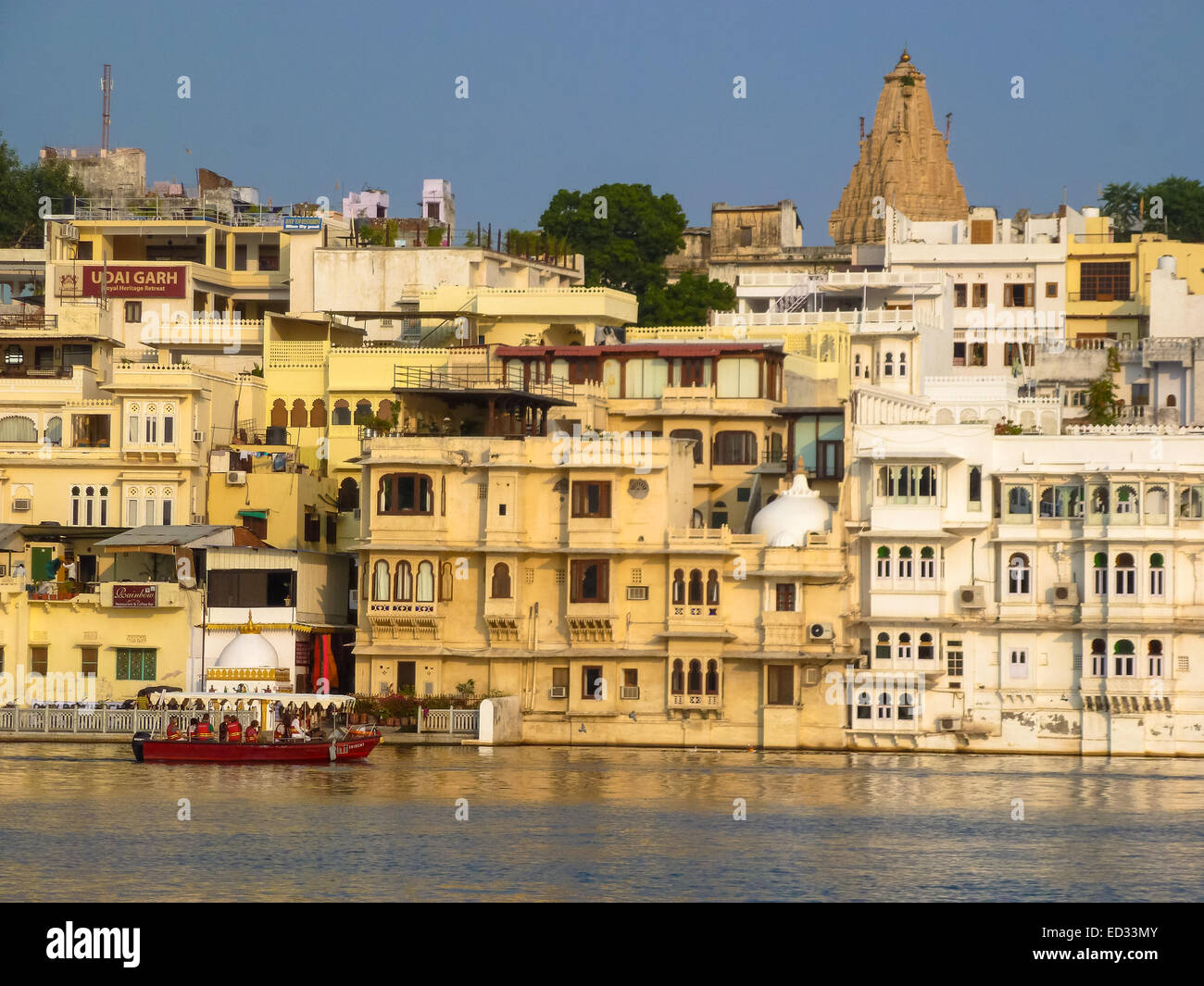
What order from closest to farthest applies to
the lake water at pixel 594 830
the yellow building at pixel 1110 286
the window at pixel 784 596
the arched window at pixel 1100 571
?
the lake water at pixel 594 830 → the window at pixel 784 596 → the arched window at pixel 1100 571 → the yellow building at pixel 1110 286

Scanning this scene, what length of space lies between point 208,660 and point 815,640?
17411mm

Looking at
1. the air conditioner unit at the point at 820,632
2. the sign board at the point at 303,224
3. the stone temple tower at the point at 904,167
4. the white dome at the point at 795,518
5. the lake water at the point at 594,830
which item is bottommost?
the lake water at the point at 594,830

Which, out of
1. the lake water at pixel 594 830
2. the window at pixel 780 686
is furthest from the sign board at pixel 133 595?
the window at pixel 780 686

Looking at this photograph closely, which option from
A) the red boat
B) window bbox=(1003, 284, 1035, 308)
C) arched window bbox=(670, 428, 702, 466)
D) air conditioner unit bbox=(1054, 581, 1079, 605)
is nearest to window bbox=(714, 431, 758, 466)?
arched window bbox=(670, 428, 702, 466)

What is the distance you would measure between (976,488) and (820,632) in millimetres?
6295

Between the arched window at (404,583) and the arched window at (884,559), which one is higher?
the arched window at (884,559)

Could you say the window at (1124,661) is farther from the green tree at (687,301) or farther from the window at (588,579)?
the green tree at (687,301)

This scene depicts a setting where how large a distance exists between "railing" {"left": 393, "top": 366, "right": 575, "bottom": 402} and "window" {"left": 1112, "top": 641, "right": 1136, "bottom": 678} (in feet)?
57.9

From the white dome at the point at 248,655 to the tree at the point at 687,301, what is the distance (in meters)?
30.1

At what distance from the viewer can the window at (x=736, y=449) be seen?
68750 mm

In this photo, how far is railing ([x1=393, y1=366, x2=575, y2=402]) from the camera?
68.7 meters
